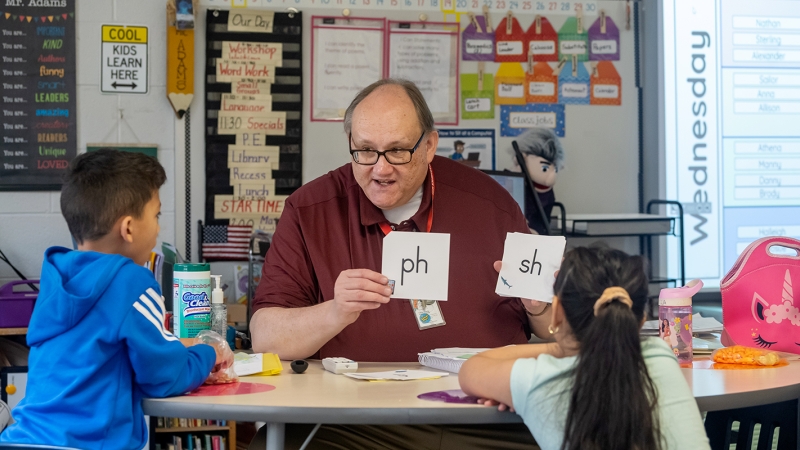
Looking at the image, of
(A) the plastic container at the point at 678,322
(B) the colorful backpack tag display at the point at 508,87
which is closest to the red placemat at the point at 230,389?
(A) the plastic container at the point at 678,322

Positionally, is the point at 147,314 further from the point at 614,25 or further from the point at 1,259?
the point at 614,25

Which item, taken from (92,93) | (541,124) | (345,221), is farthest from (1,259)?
(541,124)

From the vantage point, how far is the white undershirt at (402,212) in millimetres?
2299

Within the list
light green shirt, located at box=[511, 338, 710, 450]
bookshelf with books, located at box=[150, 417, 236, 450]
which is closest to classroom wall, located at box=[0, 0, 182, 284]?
bookshelf with books, located at box=[150, 417, 236, 450]

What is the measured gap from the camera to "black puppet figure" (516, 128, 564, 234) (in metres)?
4.20

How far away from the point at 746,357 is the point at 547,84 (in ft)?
9.16

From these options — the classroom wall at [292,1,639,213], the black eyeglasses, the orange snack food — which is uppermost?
the classroom wall at [292,1,639,213]

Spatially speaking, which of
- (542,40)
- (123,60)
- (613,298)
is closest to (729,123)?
(542,40)

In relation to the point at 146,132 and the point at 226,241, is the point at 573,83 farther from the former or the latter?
the point at 146,132

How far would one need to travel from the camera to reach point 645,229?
4.14 meters

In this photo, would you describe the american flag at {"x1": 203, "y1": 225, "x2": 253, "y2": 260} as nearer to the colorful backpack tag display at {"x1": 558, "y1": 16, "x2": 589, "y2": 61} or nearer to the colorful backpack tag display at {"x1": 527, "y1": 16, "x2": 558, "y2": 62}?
the colorful backpack tag display at {"x1": 527, "y1": 16, "x2": 558, "y2": 62}

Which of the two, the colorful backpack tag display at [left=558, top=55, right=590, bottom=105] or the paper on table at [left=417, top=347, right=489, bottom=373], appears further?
the colorful backpack tag display at [left=558, top=55, right=590, bottom=105]

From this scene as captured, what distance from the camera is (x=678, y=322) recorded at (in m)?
1.91

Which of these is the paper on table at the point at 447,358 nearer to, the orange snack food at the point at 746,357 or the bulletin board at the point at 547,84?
the orange snack food at the point at 746,357
